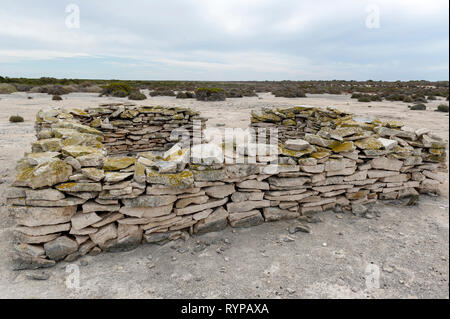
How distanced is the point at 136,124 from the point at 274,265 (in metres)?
6.59

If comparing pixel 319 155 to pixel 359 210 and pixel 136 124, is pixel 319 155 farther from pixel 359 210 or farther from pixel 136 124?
pixel 136 124

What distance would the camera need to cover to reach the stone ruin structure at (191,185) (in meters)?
3.17

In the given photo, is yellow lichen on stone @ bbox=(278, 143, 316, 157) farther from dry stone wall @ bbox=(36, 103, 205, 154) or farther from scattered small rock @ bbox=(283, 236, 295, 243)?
dry stone wall @ bbox=(36, 103, 205, 154)

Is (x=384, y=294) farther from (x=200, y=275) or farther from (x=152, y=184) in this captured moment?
(x=152, y=184)

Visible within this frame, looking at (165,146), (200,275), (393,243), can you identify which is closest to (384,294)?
(393,243)

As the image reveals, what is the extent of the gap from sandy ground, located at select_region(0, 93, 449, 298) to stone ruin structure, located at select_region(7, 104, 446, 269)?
0.84 feet

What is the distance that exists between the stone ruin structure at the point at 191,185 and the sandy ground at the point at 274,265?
0.26m

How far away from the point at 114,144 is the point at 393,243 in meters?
7.67

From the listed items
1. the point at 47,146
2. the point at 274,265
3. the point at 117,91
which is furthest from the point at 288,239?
the point at 117,91

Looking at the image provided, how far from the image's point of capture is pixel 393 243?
3855mm

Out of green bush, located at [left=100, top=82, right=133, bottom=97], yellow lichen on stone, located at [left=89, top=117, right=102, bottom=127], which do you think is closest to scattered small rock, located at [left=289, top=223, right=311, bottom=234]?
yellow lichen on stone, located at [left=89, top=117, right=102, bottom=127]

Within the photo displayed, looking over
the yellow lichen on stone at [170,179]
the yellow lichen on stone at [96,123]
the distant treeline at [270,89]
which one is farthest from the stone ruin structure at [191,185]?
the distant treeline at [270,89]
